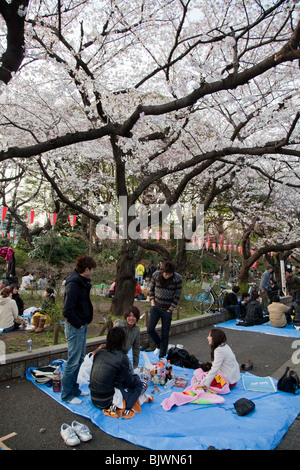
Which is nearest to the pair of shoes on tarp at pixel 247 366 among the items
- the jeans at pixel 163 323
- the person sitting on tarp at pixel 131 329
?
the jeans at pixel 163 323

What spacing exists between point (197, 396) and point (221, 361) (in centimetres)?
57

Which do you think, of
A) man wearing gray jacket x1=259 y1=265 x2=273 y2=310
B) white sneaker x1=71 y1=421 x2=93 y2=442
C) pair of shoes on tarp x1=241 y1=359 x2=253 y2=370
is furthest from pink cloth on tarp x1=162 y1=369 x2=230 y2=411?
man wearing gray jacket x1=259 y1=265 x2=273 y2=310

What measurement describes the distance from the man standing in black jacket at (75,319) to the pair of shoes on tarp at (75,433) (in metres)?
0.66

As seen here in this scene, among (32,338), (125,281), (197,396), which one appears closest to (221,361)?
(197,396)

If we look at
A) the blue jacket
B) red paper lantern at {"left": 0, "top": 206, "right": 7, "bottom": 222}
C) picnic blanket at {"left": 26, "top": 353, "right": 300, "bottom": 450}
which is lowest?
picnic blanket at {"left": 26, "top": 353, "right": 300, "bottom": 450}

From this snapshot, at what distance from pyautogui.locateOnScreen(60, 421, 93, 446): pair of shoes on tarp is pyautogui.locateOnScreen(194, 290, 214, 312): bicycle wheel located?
767cm

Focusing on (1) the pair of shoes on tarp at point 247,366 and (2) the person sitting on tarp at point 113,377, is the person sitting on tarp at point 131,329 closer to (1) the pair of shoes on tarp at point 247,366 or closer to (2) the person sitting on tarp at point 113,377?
(2) the person sitting on tarp at point 113,377

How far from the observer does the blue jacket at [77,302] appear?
3.76 m

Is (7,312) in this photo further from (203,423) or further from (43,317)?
(203,423)

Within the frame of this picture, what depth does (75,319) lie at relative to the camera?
3771 mm

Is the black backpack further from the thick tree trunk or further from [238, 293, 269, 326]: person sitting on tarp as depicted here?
[238, 293, 269, 326]: person sitting on tarp

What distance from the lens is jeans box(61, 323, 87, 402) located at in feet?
12.7
